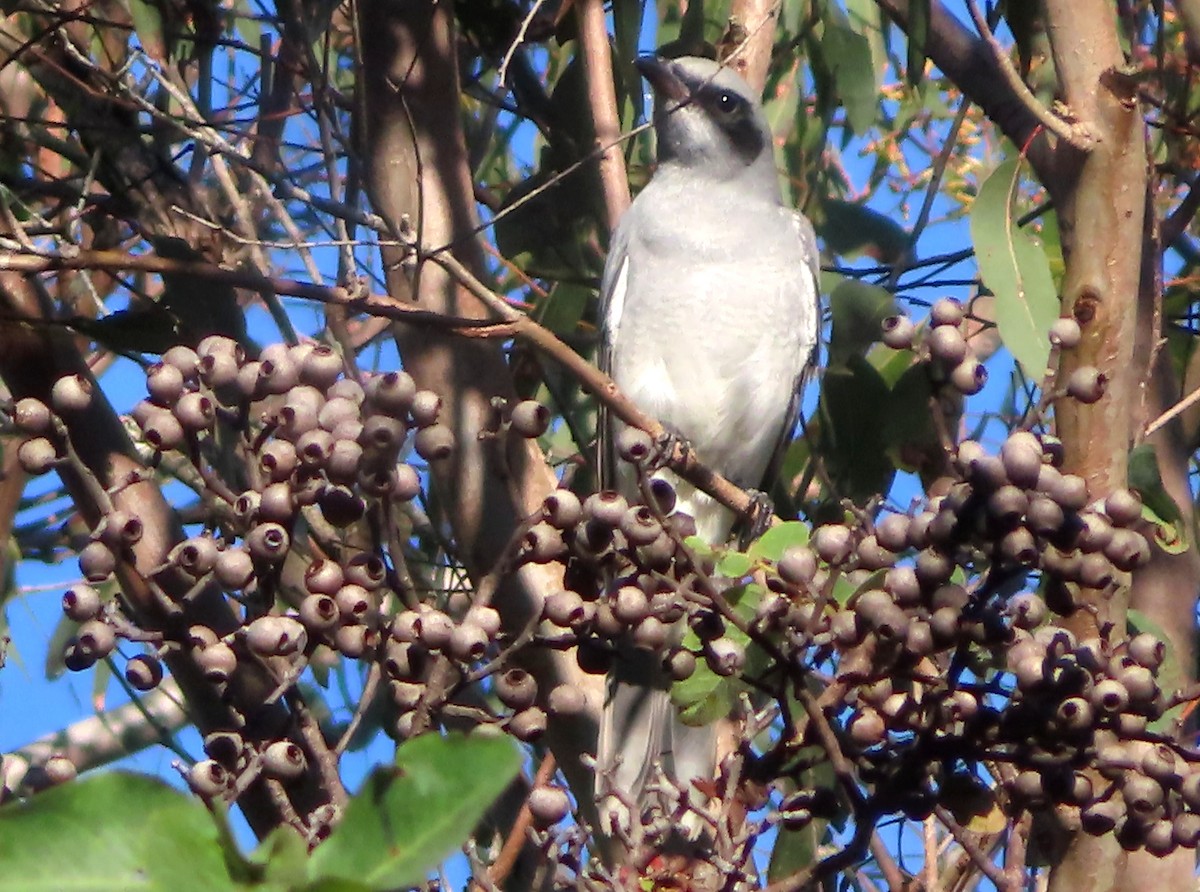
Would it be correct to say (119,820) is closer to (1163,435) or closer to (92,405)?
(92,405)

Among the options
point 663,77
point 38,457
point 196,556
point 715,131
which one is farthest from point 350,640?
point 715,131

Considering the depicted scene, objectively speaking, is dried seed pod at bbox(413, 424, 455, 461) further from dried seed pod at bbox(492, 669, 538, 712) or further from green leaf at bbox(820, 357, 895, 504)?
green leaf at bbox(820, 357, 895, 504)

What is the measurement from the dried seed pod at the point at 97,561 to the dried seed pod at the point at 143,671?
0.08 meters

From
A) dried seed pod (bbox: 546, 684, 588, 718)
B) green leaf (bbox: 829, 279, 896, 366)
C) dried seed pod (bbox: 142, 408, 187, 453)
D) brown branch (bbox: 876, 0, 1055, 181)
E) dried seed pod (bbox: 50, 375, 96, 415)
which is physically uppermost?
brown branch (bbox: 876, 0, 1055, 181)

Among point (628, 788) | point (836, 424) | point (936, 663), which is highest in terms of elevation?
point (836, 424)

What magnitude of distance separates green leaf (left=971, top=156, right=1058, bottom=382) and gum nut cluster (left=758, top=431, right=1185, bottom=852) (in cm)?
71

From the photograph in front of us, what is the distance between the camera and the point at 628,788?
2443mm

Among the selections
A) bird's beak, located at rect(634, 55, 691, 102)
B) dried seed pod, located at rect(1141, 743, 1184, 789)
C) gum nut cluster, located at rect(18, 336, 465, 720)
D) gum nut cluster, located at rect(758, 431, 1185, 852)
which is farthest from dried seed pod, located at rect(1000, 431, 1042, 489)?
bird's beak, located at rect(634, 55, 691, 102)

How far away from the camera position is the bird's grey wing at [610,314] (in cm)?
314

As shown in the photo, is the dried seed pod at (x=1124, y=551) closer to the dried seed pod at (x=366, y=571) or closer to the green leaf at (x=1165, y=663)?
the green leaf at (x=1165, y=663)

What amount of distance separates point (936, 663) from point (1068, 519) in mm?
191

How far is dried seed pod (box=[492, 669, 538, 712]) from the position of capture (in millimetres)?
1620

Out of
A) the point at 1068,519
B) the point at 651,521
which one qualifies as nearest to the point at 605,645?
the point at 651,521

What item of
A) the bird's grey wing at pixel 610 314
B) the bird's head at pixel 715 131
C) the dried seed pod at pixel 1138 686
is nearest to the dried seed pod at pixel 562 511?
the dried seed pod at pixel 1138 686
